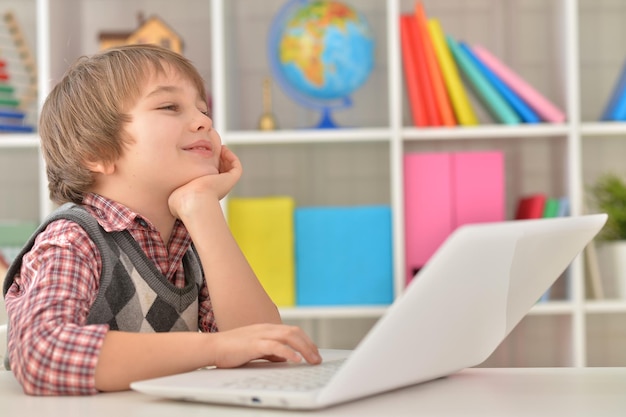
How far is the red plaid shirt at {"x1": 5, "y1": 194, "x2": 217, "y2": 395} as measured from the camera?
0.87 meters

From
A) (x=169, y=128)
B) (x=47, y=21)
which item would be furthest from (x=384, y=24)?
(x=169, y=128)

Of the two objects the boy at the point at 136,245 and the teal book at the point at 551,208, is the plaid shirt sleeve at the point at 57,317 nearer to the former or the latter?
the boy at the point at 136,245

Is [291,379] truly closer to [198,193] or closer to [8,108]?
[198,193]

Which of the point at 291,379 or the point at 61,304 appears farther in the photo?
the point at 61,304

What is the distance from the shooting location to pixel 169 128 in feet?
4.26

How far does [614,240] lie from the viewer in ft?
8.91

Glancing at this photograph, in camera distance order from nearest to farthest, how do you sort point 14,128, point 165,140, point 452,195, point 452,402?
point 452,402, point 165,140, point 452,195, point 14,128

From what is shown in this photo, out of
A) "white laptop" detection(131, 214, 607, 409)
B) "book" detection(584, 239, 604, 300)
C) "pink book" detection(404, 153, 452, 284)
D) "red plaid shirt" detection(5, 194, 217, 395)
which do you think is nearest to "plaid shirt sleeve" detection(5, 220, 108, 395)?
"red plaid shirt" detection(5, 194, 217, 395)

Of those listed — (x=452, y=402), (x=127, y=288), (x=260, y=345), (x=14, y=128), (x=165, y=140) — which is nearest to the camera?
(x=452, y=402)

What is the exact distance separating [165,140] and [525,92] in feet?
5.55

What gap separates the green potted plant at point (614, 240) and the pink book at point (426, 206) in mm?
484

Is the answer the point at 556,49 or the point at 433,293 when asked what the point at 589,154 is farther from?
the point at 433,293

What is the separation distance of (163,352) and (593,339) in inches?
96.0

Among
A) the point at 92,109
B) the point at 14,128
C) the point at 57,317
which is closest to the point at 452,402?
the point at 57,317
